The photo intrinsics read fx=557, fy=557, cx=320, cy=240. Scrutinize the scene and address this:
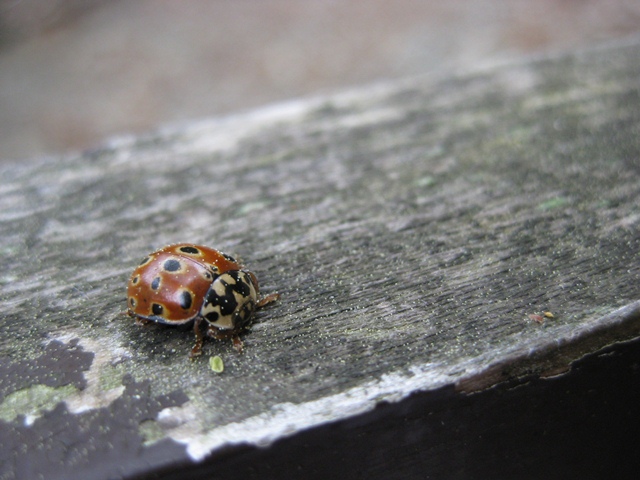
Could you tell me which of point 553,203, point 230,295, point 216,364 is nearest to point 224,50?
point 553,203

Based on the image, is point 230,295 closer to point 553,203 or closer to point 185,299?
point 185,299

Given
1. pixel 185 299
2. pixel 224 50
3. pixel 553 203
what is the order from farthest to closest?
pixel 224 50 < pixel 553 203 < pixel 185 299

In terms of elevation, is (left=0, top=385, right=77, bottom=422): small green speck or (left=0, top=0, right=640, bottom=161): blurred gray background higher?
(left=0, top=0, right=640, bottom=161): blurred gray background

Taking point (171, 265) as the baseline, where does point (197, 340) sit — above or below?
below

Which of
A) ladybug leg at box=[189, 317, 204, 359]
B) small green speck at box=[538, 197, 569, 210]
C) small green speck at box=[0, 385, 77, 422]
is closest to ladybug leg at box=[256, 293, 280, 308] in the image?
ladybug leg at box=[189, 317, 204, 359]

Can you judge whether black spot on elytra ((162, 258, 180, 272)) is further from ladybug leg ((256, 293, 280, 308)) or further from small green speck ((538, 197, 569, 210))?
small green speck ((538, 197, 569, 210))

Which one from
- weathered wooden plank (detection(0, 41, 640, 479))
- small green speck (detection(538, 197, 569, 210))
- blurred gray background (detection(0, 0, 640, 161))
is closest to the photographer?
weathered wooden plank (detection(0, 41, 640, 479))

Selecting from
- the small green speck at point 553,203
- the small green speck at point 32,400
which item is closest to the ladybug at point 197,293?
the small green speck at point 32,400

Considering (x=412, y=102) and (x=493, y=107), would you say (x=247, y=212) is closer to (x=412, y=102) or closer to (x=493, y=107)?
(x=412, y=102)
